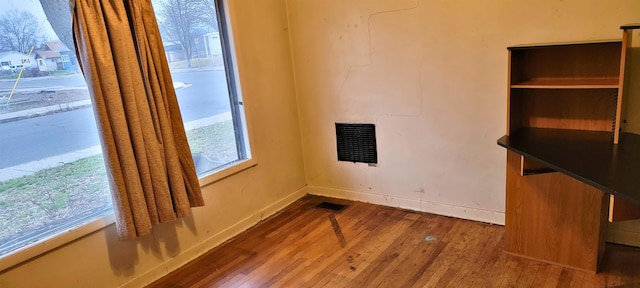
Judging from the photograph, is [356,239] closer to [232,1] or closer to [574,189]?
[574,189]

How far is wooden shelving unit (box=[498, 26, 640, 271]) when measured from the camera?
2.14 m

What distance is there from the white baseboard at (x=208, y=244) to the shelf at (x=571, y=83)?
207 centimetres

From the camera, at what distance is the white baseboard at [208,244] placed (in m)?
2.54

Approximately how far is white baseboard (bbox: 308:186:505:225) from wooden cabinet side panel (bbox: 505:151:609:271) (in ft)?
1.48

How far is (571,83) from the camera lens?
2.20m

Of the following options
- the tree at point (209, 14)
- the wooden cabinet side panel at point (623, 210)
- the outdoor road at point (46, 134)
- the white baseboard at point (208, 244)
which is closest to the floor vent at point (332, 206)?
the white baseboard at point (208, 244)

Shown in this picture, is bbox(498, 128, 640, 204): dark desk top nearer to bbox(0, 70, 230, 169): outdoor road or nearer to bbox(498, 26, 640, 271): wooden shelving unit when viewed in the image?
bbox(498, 26, 640, 271): wooden shelving unit

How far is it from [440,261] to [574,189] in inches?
33.0

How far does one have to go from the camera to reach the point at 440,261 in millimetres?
2480

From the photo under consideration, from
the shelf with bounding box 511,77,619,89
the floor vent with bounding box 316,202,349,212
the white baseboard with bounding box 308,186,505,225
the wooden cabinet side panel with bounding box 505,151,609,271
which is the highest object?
the shelf with bounding box 511,77,619,89

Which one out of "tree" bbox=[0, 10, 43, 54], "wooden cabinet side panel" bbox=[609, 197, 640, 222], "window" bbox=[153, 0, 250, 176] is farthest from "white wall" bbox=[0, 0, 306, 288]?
"wooden cabinet side panel" bbox=[609, 197, 640, 222]

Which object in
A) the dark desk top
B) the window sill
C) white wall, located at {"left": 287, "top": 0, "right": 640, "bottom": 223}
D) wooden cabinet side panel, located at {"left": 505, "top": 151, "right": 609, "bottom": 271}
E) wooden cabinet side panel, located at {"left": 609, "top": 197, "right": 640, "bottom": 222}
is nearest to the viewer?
the dark desk top

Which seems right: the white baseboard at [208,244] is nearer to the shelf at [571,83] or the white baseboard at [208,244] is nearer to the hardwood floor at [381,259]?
the hardwood floor at [381,259]

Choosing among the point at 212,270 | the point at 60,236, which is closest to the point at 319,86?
the point at 212,270
